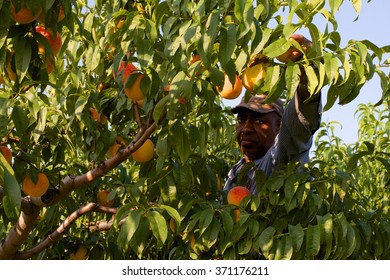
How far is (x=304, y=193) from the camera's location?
1.79 metres

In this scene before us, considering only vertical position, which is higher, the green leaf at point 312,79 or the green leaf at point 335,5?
the green leaf at point 335,5

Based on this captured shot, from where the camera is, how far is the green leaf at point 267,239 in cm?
171

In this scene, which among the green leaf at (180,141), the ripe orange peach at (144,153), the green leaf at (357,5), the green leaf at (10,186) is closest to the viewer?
the green leaf at (10,186)

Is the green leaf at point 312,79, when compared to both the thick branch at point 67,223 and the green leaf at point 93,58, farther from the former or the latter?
the thick branch at point 67,223

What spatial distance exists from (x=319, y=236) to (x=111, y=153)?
948mm

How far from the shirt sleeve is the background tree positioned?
148mm

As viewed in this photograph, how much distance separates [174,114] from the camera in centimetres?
168

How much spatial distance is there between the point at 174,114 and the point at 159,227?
0.30m

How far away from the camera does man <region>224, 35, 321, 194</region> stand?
1.95 metres

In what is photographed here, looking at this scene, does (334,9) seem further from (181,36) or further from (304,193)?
(304,193)

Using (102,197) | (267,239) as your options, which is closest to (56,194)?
(102,197)

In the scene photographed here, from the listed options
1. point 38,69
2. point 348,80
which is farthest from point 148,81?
point 348,80

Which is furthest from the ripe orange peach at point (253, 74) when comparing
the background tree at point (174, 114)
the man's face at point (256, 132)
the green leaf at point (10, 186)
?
the man's face at point (256, 132)

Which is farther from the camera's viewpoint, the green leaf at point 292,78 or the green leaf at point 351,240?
the green leaf at point 351,240
